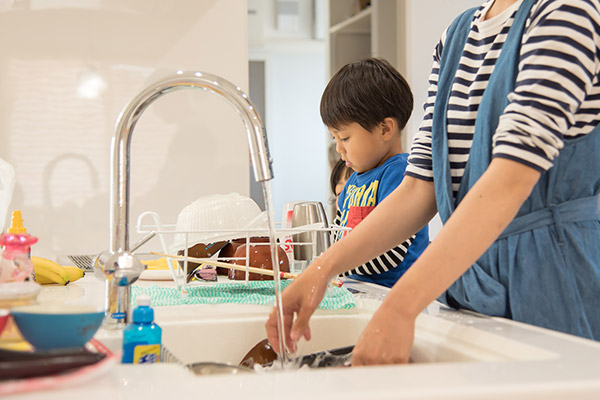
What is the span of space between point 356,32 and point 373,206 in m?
2.42

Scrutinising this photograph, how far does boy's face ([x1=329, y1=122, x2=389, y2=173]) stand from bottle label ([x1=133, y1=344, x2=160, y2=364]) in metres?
1.00

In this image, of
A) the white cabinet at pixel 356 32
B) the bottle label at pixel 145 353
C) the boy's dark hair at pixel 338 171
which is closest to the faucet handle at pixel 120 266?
the bottle label at pixel 145 353

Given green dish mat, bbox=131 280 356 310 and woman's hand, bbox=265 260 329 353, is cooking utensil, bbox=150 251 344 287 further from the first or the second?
woman's hand, bbox=265 260 329 353

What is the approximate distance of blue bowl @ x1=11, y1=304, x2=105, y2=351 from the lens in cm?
46

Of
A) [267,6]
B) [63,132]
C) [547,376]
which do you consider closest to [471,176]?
[547,376]

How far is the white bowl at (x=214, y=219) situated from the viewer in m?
1.17

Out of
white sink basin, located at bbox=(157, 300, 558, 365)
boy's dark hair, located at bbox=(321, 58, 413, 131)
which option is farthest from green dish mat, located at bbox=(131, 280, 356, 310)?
boy's dark hair, located at bbox=(321, 58, 413, 131)

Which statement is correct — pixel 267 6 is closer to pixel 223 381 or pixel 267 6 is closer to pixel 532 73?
pixel 532 73

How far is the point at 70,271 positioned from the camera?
1437mm

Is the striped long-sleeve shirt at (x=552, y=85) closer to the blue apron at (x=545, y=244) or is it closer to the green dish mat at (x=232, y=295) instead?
the blue apron at (x=545, y=244)

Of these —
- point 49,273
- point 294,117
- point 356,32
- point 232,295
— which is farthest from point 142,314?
point 294,117

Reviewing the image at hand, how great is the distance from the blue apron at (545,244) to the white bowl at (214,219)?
511 mm

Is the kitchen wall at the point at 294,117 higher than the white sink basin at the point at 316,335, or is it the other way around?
the kitchen wall at the point at 294,117

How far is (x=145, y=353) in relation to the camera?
0.65 meters
